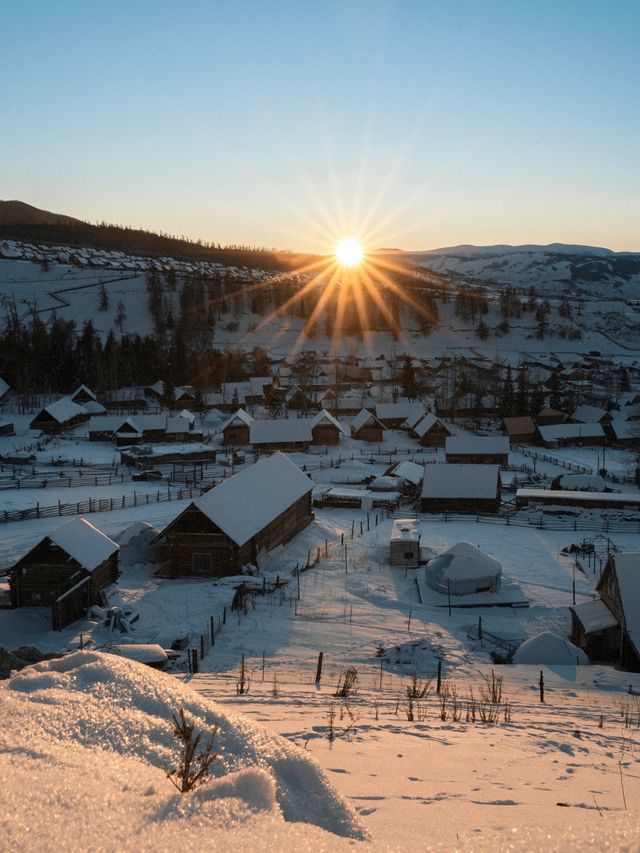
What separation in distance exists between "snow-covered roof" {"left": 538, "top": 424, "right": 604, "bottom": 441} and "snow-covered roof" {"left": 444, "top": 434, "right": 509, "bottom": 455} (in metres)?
13.0

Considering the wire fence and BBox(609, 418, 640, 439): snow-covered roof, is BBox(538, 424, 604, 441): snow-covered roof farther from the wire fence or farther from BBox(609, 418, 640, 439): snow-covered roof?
the wire fence

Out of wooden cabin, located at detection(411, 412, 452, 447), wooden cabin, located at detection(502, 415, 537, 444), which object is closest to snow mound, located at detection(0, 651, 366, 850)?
wooden cabin, located at detection(411, 412, 452, 447)

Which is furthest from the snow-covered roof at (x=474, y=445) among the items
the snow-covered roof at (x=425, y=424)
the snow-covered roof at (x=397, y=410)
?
the snow-covered roof at (x=397, y=410)

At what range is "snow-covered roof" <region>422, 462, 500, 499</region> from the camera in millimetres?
40000

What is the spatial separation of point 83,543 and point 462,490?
77.5 ft

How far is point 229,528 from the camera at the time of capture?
2675cm

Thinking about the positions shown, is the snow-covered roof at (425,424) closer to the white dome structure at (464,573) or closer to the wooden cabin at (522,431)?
the wooden cabin at (522,431)

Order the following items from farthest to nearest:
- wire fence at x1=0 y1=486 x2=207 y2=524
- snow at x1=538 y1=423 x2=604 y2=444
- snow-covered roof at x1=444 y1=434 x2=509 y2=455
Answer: snow at x1=538 y1=423 x2=604 y2=444 → snow-covered roof at x1=444 y1=434 x2=509 y2=455 → wire fence at x1=0 y1=486 x2=207 y2=524

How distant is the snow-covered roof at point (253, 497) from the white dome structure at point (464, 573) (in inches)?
296

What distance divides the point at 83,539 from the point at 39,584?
6.67 feet

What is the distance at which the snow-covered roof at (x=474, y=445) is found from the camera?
170 feet

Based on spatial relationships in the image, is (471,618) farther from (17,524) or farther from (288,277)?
(288,277)

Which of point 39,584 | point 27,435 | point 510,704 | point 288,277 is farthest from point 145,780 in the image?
point 288,277

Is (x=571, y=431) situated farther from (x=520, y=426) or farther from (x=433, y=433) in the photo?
(x=433, y=433)
